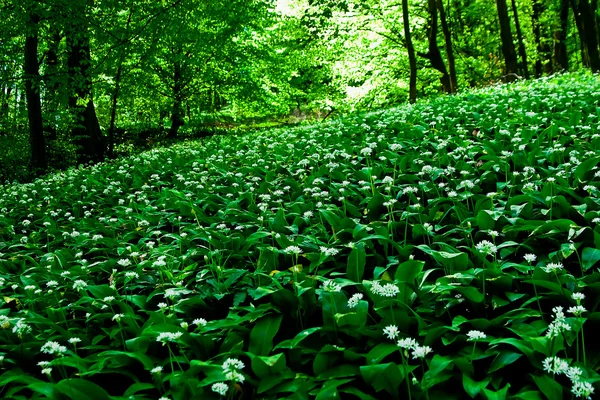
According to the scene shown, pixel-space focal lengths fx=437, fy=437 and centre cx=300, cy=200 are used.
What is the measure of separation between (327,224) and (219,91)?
11295mm

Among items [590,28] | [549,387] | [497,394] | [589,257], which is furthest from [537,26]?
[497,394]

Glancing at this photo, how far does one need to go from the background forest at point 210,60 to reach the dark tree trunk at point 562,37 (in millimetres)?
79

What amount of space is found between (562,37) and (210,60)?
15.8 metres

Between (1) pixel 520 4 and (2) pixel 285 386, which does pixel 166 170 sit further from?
(1) pixel 520 4

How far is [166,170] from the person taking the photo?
7145 mm

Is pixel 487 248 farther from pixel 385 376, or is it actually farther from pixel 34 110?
pixel 34 110

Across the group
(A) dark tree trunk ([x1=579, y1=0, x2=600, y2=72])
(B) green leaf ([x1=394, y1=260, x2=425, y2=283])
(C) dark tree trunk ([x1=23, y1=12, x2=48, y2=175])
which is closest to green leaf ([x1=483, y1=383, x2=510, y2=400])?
(B) green leaf ([x1=394, y1=260, x2=425, y2=283])

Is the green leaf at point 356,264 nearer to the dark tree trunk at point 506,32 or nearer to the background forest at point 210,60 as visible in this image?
the background forest at point 210,60

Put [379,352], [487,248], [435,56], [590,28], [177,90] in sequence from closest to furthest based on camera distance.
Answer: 1. [379,352]
2. [487,248]
3. [590,28]
4. [177,90]
5. [435,56]

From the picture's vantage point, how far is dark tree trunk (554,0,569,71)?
18.4m

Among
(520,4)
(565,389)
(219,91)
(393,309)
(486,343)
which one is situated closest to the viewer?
(565,389)

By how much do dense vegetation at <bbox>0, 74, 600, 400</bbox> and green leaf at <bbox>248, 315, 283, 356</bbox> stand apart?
0.01 metres

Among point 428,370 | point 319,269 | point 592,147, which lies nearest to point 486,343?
point 428,370

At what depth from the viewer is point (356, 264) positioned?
2.66 metres
